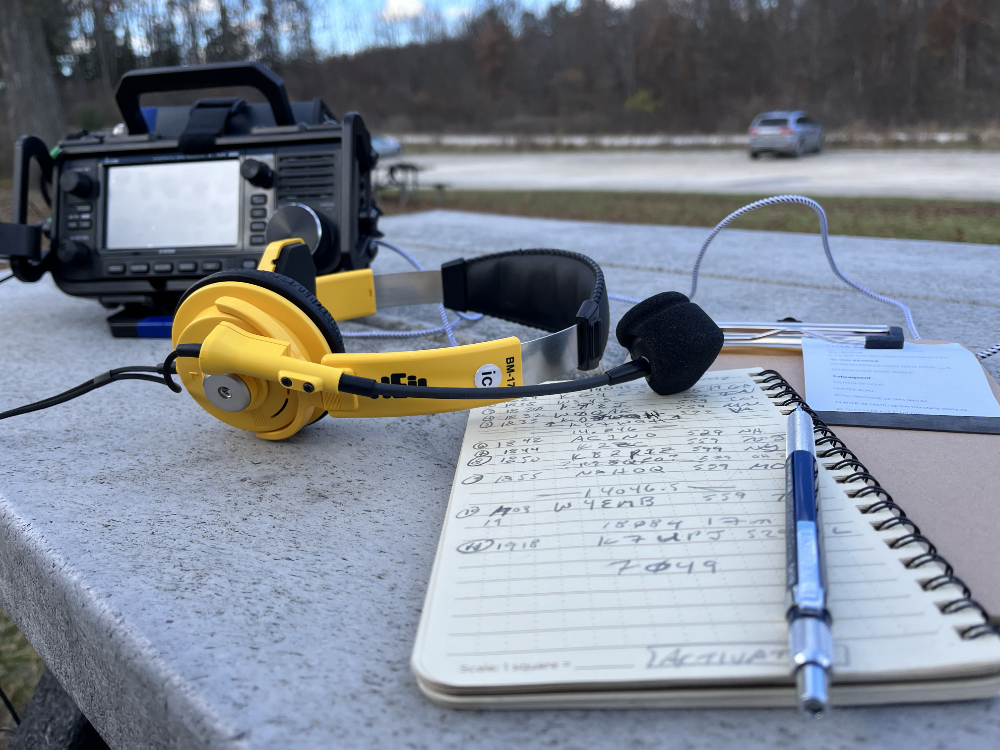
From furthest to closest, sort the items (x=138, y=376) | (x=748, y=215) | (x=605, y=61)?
(x=605, y=61) → (x=748, y=215) → (x=138, y=376)

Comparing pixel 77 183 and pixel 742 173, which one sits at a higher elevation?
pixel 77 183

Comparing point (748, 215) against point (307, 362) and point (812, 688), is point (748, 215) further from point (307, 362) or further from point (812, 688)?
point (812, 688)

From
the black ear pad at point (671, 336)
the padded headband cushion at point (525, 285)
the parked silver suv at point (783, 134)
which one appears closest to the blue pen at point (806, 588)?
the black ear pad at point (671, 336)

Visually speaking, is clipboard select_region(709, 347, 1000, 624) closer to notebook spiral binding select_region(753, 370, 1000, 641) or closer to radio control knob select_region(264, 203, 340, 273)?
notebook spiral binding select_region(753, 370, 1000, 641)

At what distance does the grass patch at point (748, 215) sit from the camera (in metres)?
3.35

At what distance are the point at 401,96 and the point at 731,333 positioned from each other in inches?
1083

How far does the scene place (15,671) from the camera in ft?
3.97

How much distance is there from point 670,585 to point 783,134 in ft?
40.1

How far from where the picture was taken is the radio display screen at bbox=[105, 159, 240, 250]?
3.34 feet

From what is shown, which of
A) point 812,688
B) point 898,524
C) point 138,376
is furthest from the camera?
point 138,376

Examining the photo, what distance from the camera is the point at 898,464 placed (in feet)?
1.76

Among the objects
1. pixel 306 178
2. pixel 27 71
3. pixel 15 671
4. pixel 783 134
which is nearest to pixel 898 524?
pixel 306 178

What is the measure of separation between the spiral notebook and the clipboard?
2 cm

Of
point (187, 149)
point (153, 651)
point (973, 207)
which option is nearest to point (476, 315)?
point (187, 149)
